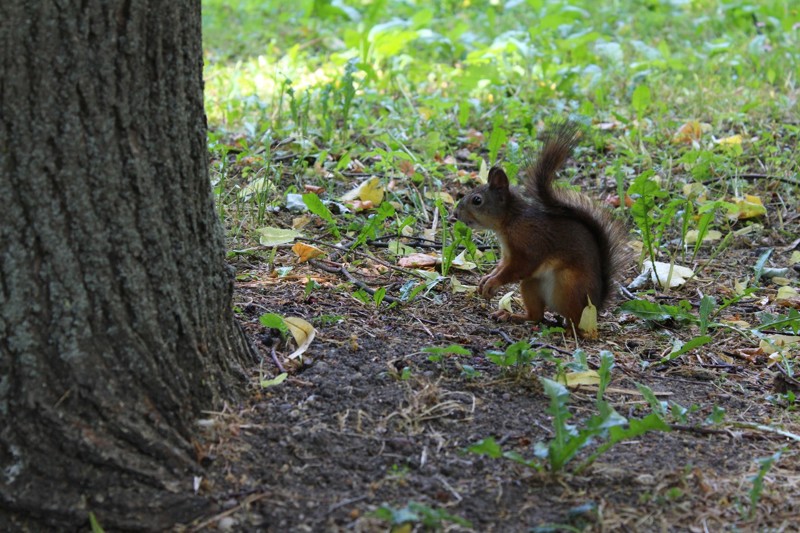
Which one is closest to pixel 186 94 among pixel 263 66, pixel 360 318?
pixel 360 318

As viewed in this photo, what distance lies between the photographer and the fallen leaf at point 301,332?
2338mm

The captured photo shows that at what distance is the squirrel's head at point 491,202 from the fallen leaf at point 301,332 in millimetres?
953

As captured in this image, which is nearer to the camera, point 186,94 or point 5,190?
point 5,190

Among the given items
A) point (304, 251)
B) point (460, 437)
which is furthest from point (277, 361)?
point (304, 251)

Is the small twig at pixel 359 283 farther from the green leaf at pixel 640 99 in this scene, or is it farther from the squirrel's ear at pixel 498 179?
the green leaf at pixel 640 99

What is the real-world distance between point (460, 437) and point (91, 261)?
0.85m

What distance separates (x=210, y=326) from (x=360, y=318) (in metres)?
0.74

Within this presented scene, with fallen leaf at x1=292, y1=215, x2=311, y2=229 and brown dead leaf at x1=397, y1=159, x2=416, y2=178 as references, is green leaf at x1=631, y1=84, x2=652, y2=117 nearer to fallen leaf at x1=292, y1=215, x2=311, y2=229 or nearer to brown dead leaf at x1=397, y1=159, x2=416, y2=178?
brown dead leaf at x1=397, y1=159, x2=416, y2=178

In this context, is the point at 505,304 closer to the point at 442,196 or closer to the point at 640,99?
the point at 442,196

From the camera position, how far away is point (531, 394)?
2.21m

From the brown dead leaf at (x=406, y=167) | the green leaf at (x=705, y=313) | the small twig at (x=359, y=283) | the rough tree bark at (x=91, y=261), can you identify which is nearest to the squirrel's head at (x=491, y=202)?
the small twig at (x=359, y=283)

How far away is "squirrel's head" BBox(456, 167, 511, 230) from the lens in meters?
3.14

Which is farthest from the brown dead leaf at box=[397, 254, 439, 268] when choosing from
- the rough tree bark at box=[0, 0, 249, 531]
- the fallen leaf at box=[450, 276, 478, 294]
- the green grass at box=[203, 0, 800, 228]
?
the rough tree bark at box=[0, 0, 249, 531]

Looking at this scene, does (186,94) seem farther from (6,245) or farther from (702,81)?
(702,81)
